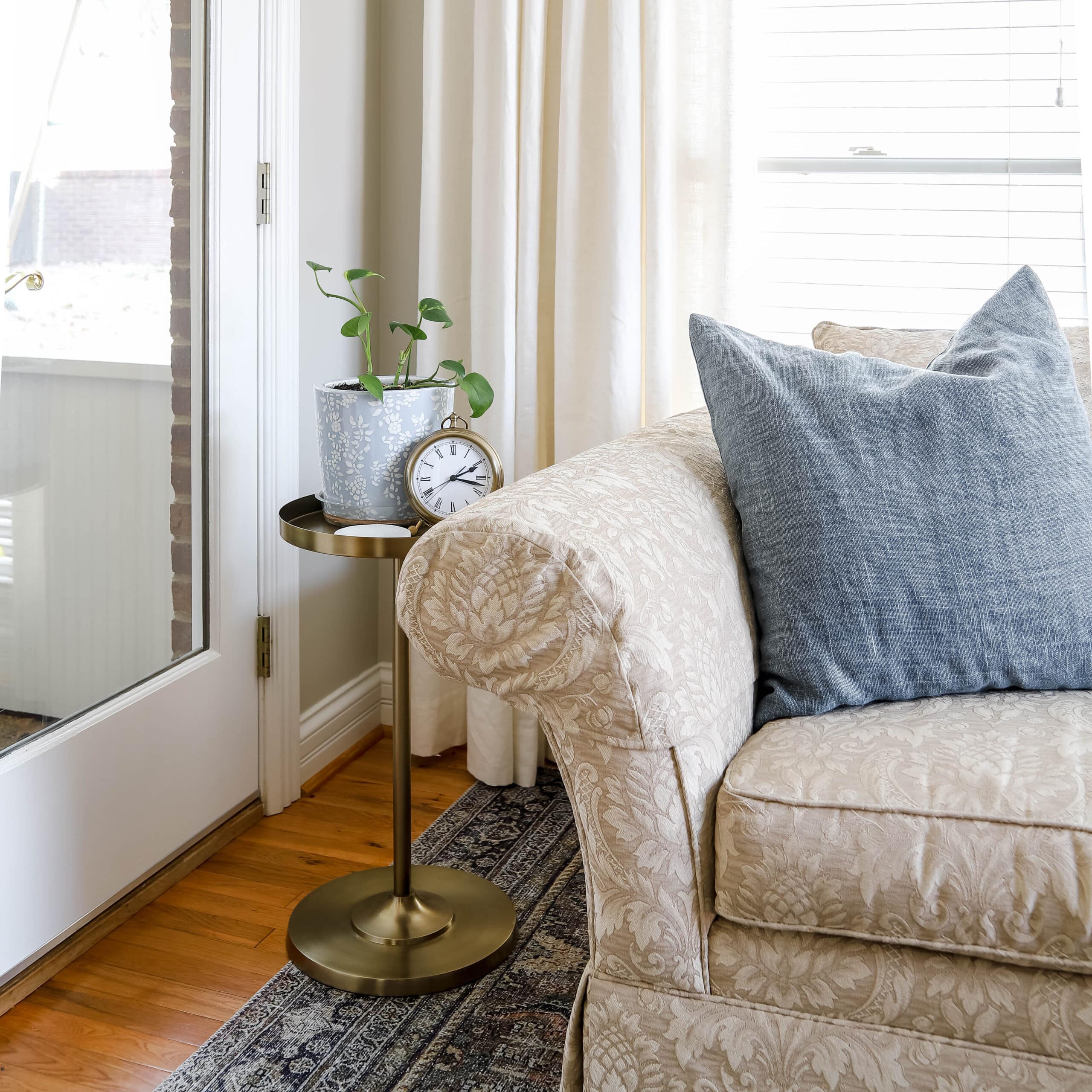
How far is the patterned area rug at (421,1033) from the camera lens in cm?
133

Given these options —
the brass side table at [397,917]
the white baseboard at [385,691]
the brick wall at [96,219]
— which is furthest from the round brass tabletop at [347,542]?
the white baseboard at [385,691]

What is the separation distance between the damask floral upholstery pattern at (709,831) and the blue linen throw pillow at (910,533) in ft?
0.42

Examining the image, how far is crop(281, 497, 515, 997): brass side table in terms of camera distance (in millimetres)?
1497

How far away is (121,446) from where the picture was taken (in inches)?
65.4

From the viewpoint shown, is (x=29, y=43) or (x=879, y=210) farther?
(x=879, y=210)

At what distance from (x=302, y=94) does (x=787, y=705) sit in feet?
4.58

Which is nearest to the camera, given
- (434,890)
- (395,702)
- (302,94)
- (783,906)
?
(783,906)

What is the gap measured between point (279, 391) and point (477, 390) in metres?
0.52

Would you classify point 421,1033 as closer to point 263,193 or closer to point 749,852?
point 749,852

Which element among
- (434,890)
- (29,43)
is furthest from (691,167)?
(434,890)

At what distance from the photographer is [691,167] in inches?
79.2

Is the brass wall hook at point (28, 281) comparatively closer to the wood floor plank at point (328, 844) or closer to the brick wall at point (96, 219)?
the brick wall at point (96, 219)

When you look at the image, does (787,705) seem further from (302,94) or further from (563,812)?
(302,94)

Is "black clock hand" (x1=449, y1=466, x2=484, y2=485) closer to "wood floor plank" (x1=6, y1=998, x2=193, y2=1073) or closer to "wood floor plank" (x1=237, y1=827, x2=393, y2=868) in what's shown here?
"wood floor plank" (x1=237, y1=827, x2=393, y2=868)
